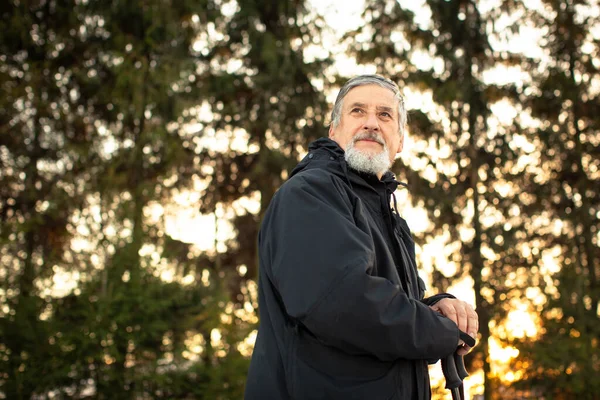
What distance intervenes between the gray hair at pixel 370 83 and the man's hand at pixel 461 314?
711mm

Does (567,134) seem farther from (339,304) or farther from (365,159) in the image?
(339,304)

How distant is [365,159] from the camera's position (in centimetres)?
205

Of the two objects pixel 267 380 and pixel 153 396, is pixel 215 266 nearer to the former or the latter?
pixel 153 396

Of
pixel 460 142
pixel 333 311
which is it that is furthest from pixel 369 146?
pixel 460 142

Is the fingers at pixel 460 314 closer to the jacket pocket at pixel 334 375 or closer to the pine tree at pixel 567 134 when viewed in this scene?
the jacket pocket at pixel 334 375

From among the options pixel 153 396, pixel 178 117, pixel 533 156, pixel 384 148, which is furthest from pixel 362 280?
pixel 533 156

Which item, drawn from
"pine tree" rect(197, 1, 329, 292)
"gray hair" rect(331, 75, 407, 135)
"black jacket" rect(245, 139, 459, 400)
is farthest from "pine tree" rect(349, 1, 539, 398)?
"black jacket" rect(245, 139, 459, 400)

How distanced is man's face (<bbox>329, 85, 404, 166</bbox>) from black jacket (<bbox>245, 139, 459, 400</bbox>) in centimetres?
34

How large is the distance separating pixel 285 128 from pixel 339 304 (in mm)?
11753

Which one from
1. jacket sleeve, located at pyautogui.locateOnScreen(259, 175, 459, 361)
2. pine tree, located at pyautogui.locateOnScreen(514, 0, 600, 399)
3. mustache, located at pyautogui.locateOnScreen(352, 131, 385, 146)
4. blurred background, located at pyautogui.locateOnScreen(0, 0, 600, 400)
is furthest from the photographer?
pine tree, located at pyautogui.locateOnScreen(514, 0, 600, 399)

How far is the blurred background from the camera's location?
480 inches

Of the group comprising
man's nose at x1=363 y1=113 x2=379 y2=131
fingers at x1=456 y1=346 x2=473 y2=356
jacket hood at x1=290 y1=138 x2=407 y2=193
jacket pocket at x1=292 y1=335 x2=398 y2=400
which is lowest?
jacket pocket at x1=292 y1=335 x2=398 y2=400

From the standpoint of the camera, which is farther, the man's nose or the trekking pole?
the man's nose

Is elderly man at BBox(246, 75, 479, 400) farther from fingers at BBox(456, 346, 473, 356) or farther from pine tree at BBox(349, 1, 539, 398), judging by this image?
pine tree at BBox(349, 1, 539, 398)
